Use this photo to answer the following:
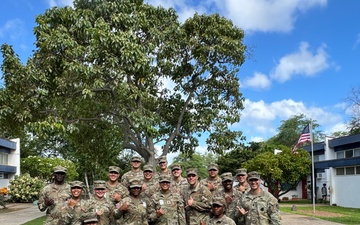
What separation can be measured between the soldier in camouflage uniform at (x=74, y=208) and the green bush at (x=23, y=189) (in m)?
27.5

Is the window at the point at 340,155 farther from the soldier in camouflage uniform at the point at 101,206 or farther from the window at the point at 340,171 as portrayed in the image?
the soldier in camouflage uniform at the point at 101,206

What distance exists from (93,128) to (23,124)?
3.61m

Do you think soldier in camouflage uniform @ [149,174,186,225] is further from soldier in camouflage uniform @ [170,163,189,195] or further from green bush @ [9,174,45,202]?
green bush @ [9,174,45,202]

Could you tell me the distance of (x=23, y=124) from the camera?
39.9 ft

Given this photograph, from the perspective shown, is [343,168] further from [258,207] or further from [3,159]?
[3,159]

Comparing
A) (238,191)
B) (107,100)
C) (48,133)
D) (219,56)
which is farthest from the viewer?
(219,56)

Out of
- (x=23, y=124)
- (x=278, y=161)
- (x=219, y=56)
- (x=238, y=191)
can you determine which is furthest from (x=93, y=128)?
(x=278, y=161)

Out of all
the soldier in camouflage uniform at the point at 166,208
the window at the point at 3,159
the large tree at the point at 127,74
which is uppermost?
the large tree at the point at 127,74

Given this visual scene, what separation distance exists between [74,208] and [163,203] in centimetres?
129

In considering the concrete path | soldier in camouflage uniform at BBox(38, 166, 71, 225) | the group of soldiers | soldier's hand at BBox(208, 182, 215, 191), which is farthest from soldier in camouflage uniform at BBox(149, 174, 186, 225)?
the concrete path

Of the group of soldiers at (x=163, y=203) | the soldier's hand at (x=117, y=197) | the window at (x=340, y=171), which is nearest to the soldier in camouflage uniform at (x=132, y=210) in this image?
the group of soldiers at (x=163, y=203)

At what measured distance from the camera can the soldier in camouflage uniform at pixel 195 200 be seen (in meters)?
6.89

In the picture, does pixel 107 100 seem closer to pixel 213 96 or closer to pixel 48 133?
pixel 48 133

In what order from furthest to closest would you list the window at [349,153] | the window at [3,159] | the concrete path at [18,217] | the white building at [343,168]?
the window at [3,159]
the window at [349,153]
the white building at [343,168]
the concrete path at [18,217]
